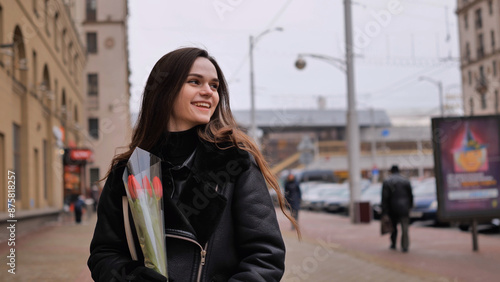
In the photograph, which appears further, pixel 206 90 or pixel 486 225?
pixel 486 225

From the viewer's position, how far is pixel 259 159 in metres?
A: 2.39

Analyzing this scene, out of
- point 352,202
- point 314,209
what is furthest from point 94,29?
point 352,202

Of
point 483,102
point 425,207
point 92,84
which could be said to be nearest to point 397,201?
point 425,207

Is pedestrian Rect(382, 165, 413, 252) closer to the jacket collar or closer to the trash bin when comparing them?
the trash bin

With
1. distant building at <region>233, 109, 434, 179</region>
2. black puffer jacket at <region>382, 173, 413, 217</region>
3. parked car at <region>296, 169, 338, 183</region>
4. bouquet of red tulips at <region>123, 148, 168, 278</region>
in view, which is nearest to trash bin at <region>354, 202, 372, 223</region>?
black puffer jacket at <region>382, 173, 413, 217</region>

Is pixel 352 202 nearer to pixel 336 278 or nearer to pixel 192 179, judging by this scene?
pixel 336 278

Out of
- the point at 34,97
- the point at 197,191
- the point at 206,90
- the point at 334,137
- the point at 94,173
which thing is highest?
the point at 334,137

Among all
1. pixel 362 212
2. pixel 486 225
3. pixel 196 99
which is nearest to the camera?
pixel 196 99

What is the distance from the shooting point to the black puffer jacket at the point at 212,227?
2158 mm

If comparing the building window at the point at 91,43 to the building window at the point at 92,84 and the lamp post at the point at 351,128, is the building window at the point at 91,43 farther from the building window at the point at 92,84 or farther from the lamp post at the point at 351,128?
the lamp post at the point at 351,128

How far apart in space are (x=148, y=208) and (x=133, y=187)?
0.29ft

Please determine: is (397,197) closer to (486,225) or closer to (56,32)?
(486,225)

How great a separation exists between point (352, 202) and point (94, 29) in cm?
3434

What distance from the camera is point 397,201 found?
41.8 feet
